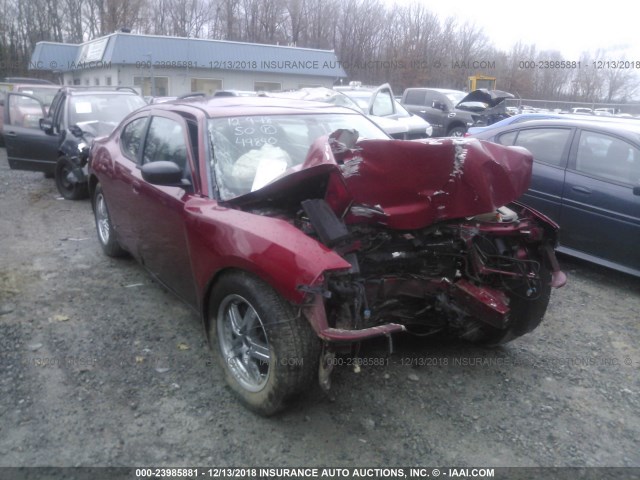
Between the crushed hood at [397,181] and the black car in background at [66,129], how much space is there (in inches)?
244

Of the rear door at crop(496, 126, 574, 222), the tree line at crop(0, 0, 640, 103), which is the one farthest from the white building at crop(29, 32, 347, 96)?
the rear door at crop(496, 126, 574, 222)

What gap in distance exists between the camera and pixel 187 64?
25.9 metres

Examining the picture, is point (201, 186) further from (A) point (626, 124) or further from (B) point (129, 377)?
(A) point (626, 124)

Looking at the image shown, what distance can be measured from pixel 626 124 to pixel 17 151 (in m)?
9.19

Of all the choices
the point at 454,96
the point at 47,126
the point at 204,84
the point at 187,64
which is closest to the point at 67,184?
the point at 47,126

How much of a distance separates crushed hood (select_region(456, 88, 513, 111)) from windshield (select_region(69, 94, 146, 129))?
375 inches

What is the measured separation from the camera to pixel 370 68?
136 feet

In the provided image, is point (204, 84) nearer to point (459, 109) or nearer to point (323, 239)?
point (459, 109)

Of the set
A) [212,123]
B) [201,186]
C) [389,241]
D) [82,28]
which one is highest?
[82,28]

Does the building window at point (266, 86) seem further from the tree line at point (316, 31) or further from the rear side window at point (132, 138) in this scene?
the rear side window at point (132, 138)

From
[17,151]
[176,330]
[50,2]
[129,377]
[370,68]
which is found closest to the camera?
[129,377]

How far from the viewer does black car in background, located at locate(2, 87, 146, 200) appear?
834 centimetres

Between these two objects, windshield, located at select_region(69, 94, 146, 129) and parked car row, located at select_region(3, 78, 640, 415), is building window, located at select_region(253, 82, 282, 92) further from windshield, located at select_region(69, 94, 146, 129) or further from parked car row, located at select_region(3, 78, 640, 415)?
parked car row, located at select_region(3, 78, 640, 415)

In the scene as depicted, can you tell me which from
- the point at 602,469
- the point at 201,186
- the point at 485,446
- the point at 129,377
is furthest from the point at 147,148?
the point at 602,469
